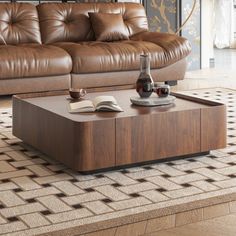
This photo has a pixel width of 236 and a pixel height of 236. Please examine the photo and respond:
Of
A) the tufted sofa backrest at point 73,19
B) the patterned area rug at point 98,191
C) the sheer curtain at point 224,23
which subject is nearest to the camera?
the patterned area rug at point 98,191

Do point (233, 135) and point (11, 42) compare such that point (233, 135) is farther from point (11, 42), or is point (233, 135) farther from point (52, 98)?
point (11, 42)

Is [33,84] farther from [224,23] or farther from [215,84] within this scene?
[224,23]

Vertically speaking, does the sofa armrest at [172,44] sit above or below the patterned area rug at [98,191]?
above

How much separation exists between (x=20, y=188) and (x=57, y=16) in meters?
3.30

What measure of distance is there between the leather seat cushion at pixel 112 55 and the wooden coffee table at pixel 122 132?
1.72m

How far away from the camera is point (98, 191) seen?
3205mm

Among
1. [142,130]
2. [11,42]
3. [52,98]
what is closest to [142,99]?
[142,130]

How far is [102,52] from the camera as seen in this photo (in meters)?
5.79

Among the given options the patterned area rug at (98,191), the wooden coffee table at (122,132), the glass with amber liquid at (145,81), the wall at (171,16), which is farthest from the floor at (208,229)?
the wall at (171,16)

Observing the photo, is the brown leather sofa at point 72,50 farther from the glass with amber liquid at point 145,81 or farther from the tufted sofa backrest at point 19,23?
the glass with amber liquid at point 145,81

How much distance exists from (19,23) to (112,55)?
3.20 feet

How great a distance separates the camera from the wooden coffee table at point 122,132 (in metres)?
3.40

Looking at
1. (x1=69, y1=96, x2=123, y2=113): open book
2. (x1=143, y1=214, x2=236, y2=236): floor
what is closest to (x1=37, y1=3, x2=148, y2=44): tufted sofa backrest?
(x1=69, y1=96, x2=123, y2=113): open book

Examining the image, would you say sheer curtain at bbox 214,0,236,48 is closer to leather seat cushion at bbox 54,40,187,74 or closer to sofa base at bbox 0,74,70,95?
leather seat cushion at bbox 54,40,187,74
